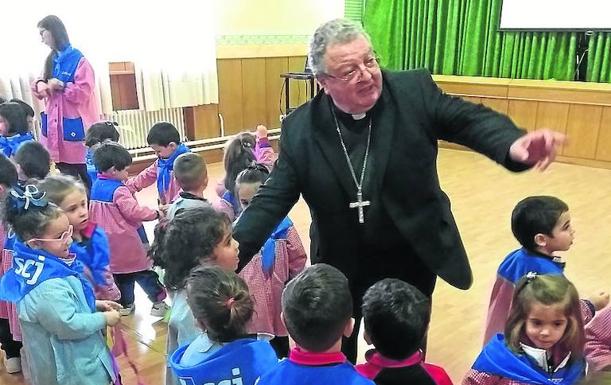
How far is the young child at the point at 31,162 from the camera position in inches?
106

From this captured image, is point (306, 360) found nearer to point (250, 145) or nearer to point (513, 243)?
point (250, 145)

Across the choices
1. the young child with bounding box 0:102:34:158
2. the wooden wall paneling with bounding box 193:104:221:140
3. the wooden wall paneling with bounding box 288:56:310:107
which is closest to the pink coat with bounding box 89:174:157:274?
the young child with bounding box 0:102:34:158

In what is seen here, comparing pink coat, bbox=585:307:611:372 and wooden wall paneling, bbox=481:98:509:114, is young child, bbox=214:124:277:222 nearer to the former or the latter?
pink coat, bbox=585:307:611:372

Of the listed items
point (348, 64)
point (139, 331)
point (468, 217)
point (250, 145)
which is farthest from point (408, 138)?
point (468, 217)

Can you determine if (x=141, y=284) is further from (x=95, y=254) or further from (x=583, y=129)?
(x=583, y=129)

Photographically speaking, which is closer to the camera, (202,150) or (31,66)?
(31,66)

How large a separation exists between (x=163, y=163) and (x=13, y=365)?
1204mm

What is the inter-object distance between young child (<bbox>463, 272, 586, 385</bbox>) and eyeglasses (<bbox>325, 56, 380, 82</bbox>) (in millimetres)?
691

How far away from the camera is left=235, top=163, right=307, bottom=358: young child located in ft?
7.30

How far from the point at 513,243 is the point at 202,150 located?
11.7 feet

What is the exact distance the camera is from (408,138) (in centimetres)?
158

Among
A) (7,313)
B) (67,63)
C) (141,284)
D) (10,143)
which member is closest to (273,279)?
(141,284)

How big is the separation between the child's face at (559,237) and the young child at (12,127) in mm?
2702

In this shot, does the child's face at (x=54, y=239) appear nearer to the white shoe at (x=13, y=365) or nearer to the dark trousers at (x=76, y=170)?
the white shoe at (x=13, y=365)
